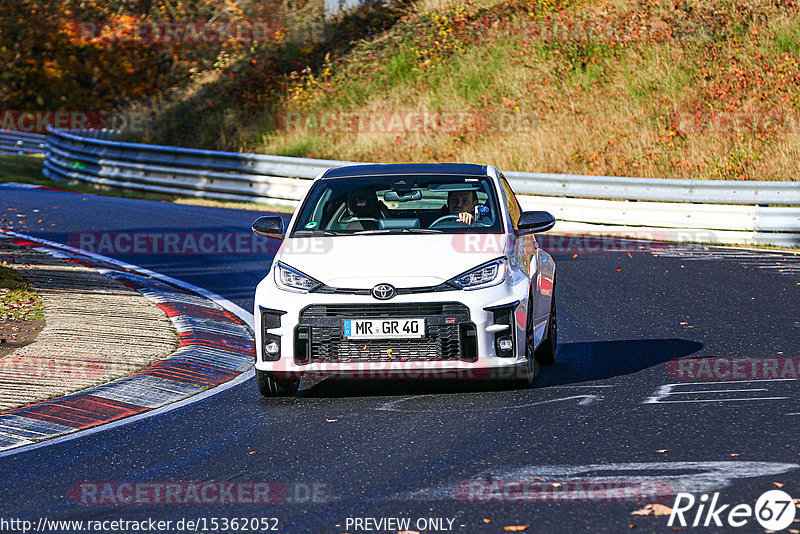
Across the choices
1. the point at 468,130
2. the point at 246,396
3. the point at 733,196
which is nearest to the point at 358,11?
the point at 468,130

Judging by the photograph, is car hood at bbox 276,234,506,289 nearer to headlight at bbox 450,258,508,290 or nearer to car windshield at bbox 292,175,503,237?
headlight at bbox 450,258,508,290

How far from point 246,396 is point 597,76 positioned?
22.0 m

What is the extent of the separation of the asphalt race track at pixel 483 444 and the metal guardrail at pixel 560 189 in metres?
6.41

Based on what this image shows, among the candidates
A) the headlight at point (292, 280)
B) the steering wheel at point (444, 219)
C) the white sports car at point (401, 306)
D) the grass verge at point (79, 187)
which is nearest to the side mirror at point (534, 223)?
the white sports car at point (401, 306)

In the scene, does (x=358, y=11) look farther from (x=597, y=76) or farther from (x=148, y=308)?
(x=148, y=308)

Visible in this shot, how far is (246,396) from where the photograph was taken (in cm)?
848

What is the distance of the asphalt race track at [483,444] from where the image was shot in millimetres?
5531

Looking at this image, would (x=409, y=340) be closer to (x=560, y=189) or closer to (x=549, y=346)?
(x=549, y=346)

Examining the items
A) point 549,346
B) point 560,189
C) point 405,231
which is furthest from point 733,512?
point 560,189

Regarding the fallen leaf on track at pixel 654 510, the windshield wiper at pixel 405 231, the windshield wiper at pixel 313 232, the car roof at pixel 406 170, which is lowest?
the fallen leaf on track at pixel 654 510

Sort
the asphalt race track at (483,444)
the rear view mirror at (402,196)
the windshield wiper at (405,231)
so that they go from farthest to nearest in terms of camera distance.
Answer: the rear view mirror at (402,196) → the windshield wiper at (405,231) → the asphalt race track at (483,444)

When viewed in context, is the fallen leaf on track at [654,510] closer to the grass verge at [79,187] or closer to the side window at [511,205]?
the side window at [511,205]

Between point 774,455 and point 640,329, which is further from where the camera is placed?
point 640,329

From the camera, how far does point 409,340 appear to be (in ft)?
25.5
